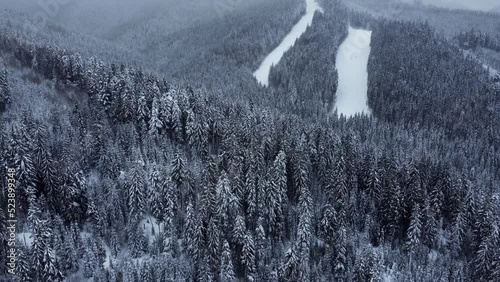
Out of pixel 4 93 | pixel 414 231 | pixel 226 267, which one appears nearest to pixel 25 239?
pixel 226 267

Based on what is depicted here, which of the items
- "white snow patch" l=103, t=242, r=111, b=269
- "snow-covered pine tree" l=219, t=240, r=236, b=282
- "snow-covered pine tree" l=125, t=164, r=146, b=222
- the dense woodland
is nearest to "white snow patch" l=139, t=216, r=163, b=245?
the dense woodland

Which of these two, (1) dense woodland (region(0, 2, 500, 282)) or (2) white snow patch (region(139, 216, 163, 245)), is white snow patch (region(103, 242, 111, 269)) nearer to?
(1) dense woodland (region(0, 2, 500, 282))

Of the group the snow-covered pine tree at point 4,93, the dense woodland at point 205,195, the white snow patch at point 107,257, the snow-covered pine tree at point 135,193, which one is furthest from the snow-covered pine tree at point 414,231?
the snow-covered pine tree at point 4,93

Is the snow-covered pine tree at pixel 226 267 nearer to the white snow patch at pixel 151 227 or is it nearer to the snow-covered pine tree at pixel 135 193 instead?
the white snow patch at pixel 151 227

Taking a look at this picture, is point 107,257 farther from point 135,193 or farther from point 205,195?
point 205,195

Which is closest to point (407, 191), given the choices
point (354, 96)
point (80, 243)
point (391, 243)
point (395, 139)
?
point (391, 243)
